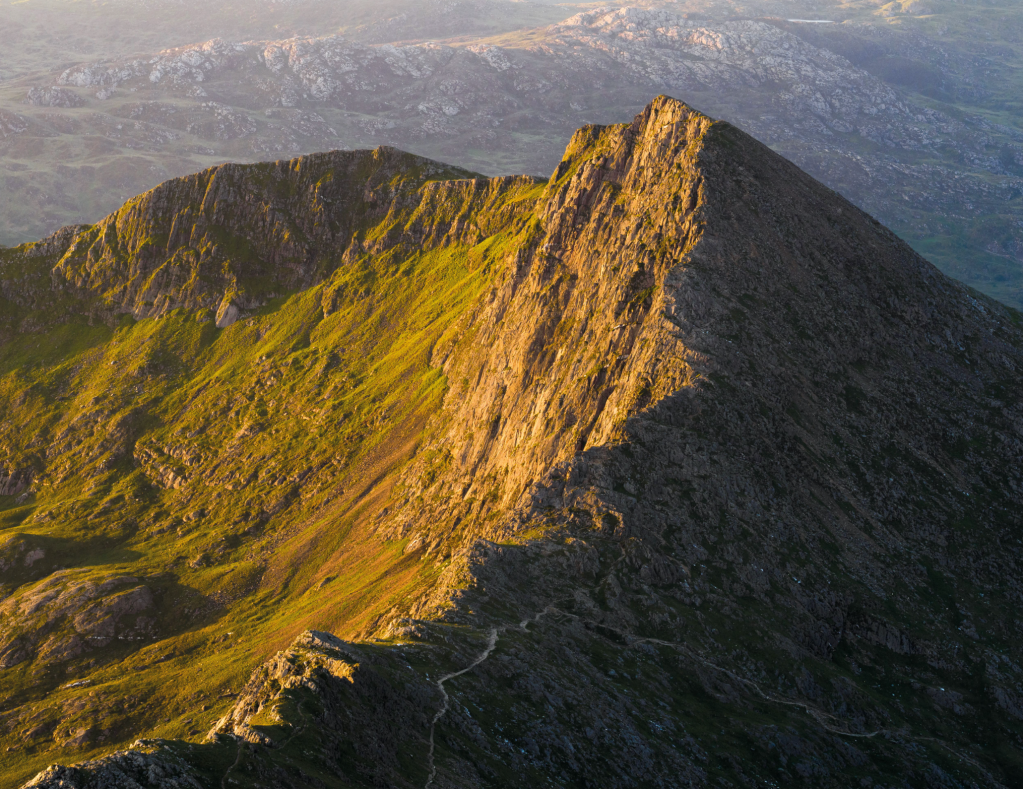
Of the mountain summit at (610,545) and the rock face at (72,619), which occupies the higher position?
the mountain summit at (610,545)

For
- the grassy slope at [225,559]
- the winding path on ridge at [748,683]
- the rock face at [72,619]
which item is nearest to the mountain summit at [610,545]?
the winding path on ridge at [748,683]

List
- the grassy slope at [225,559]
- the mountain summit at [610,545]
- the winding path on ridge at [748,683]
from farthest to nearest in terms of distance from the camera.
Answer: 1. the grassy slope at [225,559]
2. the winding path on ridge at [748,683]
3. the mountain summit at [610,545]

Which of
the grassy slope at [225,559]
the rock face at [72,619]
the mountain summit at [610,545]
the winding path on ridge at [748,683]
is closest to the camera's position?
the mountain summit at [610,545]

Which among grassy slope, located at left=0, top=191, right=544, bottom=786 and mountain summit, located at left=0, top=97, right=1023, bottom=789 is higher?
mountain summit, located at left=0, top=97, right=1023, bottom=789

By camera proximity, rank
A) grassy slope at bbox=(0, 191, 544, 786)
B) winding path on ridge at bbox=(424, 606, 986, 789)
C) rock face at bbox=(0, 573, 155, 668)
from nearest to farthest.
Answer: winding path on ridge at bbox=(424, 606, 986, 789) → grassy slope at bbox=(0, 191, 544, 786) → rock face at bbox=(0, 573, 155, 668)

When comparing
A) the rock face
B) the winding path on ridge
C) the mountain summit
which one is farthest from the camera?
the rock face

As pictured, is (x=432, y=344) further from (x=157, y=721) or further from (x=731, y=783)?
(x=731, y=783)

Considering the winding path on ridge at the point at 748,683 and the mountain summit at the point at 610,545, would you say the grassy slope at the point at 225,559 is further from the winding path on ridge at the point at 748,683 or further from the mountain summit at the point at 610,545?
the winding path on ridge at the point at 748,683

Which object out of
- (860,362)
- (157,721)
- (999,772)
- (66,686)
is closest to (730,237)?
(860,362)

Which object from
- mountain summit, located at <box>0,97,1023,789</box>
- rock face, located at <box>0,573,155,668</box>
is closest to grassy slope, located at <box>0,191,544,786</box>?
mountain summit, located at <box>0,97,1023,789</box>

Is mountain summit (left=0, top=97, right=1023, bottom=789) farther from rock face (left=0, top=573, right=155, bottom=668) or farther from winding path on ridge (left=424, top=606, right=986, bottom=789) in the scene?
rock face (left=0, top=573, right=155, bottom=668)

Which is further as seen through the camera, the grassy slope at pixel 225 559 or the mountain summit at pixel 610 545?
the grassy slope at pixel 225 559
